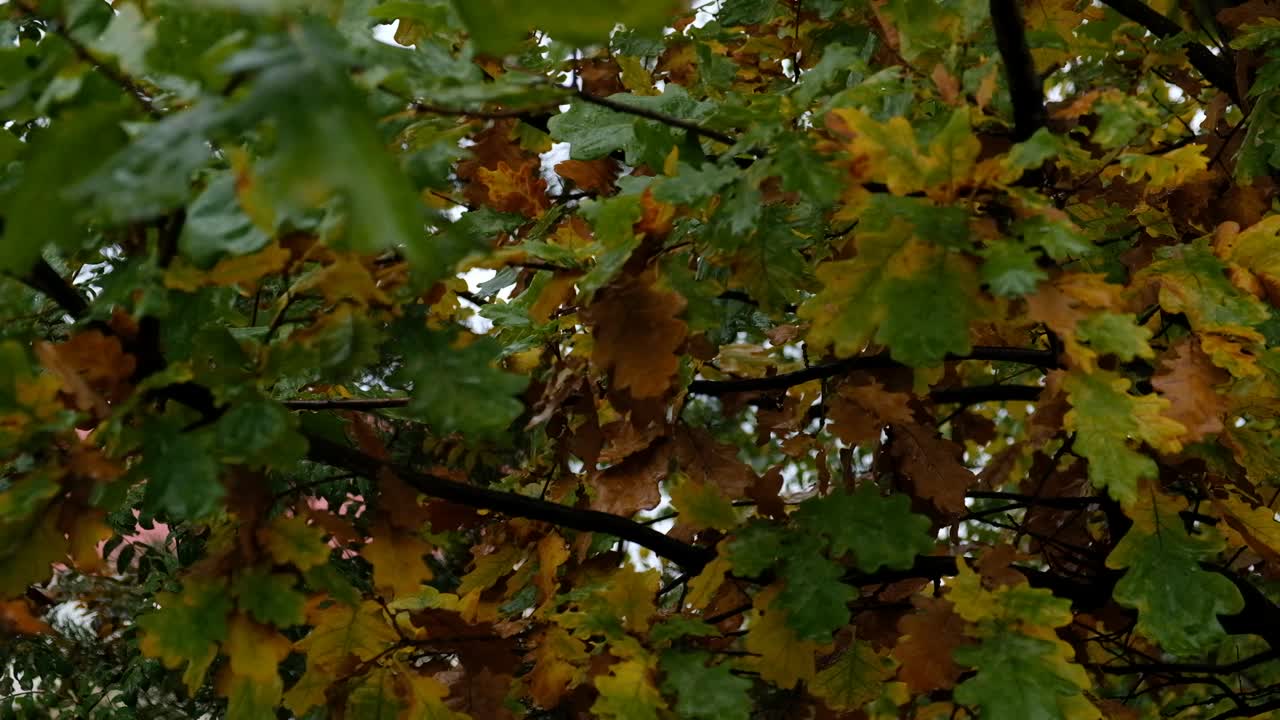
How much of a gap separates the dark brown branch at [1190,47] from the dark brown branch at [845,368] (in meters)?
0.82

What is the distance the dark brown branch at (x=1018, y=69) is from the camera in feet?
4.62

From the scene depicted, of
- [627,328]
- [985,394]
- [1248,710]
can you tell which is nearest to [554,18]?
[627,328]

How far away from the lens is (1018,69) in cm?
144

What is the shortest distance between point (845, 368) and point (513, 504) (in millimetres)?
588

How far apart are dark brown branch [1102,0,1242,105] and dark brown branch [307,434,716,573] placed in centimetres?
137

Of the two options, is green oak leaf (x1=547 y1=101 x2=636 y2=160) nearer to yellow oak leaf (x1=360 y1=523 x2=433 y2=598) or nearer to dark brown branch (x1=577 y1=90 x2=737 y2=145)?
dark brown branch (x1=577 y1=90 x2=737 y2=145)

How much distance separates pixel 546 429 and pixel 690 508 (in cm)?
48

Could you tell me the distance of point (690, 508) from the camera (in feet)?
5.71

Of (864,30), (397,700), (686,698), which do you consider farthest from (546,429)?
(864,30)

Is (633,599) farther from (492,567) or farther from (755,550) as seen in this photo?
(492,567)

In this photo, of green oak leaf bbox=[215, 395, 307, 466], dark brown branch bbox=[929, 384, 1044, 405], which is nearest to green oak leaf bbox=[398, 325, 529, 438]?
green oak leaf bbox=[215, 395, 307, 466]

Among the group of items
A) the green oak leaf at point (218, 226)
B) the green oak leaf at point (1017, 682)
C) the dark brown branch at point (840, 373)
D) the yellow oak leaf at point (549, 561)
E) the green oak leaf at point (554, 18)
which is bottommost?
the green oak leaf at point (1017, 682)

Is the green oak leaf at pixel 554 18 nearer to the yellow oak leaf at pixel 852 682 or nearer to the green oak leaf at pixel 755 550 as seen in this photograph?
the green oak leaf at pixel 755 550

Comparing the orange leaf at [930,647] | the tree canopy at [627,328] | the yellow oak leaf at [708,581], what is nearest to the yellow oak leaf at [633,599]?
the tree canopy at [627,328]
